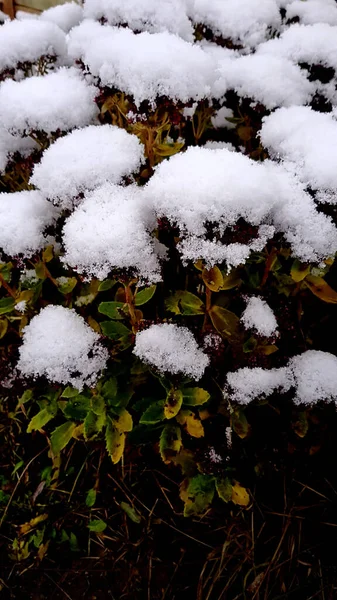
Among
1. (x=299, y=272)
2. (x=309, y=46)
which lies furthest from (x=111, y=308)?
(x=309, y=46)

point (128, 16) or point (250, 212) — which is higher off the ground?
point (128, 16)

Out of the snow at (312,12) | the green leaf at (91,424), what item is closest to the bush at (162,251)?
the green leaf at (91,424)

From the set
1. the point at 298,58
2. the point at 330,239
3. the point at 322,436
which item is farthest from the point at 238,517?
the point at 298,58

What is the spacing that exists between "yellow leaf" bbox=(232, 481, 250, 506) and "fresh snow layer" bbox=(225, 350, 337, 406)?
0.28m

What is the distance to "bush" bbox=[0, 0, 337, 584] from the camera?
103 cm

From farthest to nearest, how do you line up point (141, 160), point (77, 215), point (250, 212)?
point (141, 160)
point (77, 215)
point (250, 212)

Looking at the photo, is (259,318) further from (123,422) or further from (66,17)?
(66,17)

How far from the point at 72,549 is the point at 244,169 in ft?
4.39

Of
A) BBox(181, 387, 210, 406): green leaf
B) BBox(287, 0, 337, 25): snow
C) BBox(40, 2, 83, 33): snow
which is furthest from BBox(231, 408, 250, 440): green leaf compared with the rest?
BBox(40, 2, 83, 33): snow

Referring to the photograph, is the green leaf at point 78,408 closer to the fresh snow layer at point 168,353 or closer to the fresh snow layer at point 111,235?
the fresh snow layer at point 168,353

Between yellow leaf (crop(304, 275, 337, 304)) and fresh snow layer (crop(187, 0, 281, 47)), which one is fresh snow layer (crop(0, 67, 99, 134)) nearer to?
fresh snow layer (crop(187, 0, 281, 47))

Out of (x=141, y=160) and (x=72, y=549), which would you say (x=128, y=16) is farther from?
(x=72, y=549)

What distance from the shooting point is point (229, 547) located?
1.40 m

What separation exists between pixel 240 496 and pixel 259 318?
0.54 m
